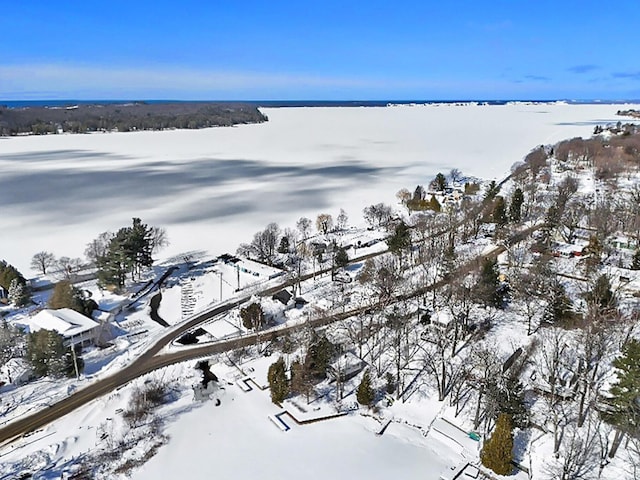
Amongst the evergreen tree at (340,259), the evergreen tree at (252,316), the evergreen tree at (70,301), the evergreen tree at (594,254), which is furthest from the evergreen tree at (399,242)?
the evergreen tree at (70,301)

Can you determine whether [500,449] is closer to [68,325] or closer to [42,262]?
[68,325]

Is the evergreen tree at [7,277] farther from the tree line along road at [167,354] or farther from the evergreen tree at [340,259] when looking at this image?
the evergreen tree at [340,259]

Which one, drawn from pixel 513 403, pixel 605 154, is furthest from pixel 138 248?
pixel 605 154

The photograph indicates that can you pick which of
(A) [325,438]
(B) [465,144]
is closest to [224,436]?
(A) [325,438]

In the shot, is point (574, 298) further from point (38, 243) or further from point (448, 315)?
point (38, 243)

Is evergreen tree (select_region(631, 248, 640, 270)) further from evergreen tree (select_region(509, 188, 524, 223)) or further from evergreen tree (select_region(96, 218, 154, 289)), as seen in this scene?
evergreen tree (select_region(96, 218, 154, 289))
